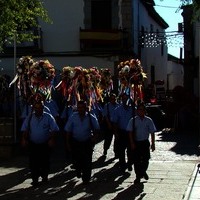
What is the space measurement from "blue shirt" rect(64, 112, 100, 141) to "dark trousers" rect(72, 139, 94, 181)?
0.36ft

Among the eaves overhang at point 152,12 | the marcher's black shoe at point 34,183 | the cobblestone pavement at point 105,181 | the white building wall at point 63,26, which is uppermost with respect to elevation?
the eaves overhang at point 152,12

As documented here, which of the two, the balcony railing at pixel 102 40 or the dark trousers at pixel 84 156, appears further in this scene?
the balcony railing at pixel 102 40

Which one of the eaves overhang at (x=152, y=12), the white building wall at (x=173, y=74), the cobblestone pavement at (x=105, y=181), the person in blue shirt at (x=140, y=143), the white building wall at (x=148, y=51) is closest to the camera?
the cobblestone pavement at (x=105, y=181)

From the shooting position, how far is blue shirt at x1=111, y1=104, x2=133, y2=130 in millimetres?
11305

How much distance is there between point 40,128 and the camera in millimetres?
9836

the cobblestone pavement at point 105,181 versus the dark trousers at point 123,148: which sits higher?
the dark trousers at point 123,148

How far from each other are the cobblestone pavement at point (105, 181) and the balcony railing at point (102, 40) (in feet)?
41.9

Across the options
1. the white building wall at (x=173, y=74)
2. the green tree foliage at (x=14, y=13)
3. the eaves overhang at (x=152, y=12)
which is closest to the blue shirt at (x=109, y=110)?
the green tree foliage at (x=14, y=13)

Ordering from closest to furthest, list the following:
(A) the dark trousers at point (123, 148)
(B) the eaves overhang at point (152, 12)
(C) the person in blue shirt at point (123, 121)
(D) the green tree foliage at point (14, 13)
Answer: (A) the dark trousers at point (123, 148)
(C) the person in blue shirt at point (123, 121)
(D) the green tree foliage at point (14, 13)
(B) the eaves overhang at point (152, 12)

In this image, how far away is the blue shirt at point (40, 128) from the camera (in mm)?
9820

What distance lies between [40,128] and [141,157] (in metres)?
1.97

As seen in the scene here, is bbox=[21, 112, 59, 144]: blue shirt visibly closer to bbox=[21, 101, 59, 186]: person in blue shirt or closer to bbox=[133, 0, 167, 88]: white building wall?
bbox=[21, 101, 59, 186]: person in blue shirt

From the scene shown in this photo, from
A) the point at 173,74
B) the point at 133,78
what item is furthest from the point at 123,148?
the point at 173,74

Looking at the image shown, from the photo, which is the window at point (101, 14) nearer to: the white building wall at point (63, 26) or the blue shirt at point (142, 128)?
the white building wall at point (63, 26)
